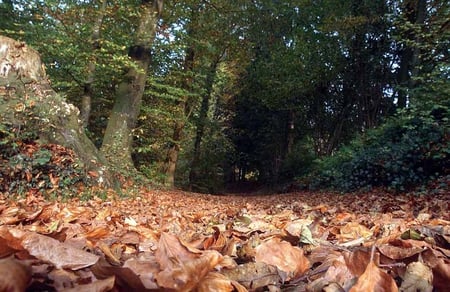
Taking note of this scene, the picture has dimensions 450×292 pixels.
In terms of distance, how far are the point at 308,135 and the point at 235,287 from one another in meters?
19.1

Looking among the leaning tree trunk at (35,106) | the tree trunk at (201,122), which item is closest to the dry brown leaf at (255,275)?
the leaning tree trunk at (35,106)

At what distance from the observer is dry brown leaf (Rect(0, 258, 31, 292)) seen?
0.69 metres

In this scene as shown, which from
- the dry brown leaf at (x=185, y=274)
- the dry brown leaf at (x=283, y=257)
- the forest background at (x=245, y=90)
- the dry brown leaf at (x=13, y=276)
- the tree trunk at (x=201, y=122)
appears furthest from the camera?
the tree trunk at (x=201, y=122)

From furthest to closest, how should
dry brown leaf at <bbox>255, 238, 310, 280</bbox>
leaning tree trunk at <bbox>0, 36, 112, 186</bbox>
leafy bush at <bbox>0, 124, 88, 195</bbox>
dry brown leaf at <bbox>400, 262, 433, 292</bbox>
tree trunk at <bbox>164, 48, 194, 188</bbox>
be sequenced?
tree trunk at <bbox>164, 48, 194, 188</bbox> < leaning tree trunk at <bbox>0, 36, 112, 186</bbox> < leafy bush at <bbox>0, 124, 88, 195</bbox> < dry brown leaf at <bbox>255, 238, 310, 280</bbox> < dry brown leaf at <bbox>400, 262, 433, 292</bbox>

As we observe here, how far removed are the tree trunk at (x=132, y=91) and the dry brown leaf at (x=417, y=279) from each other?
28.2 ft

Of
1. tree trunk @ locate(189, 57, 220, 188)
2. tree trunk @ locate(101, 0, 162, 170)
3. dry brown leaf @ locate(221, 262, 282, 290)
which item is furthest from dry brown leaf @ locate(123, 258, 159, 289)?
tree trunk @ locate(189, 57, 220, 188)

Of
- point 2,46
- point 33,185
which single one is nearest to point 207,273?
point 33,185

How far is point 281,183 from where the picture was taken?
19.0m

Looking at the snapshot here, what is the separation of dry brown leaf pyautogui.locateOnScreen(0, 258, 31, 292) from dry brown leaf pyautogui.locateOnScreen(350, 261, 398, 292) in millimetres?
669

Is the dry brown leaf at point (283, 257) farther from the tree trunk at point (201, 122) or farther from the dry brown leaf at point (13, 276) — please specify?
the tree trunk at point (201, 122)

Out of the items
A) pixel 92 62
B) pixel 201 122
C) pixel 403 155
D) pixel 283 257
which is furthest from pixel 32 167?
pixel 201 122

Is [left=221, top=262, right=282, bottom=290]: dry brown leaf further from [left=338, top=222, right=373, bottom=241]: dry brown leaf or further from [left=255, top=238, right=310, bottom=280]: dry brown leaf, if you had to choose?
[left=338, top=222, right=373, bottom=241]: dry brown leaf

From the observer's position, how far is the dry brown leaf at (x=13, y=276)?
0.69 m

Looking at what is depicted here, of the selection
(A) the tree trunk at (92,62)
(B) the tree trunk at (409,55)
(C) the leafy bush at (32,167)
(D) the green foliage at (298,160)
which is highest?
(B) the tree trunk at (409,55)
